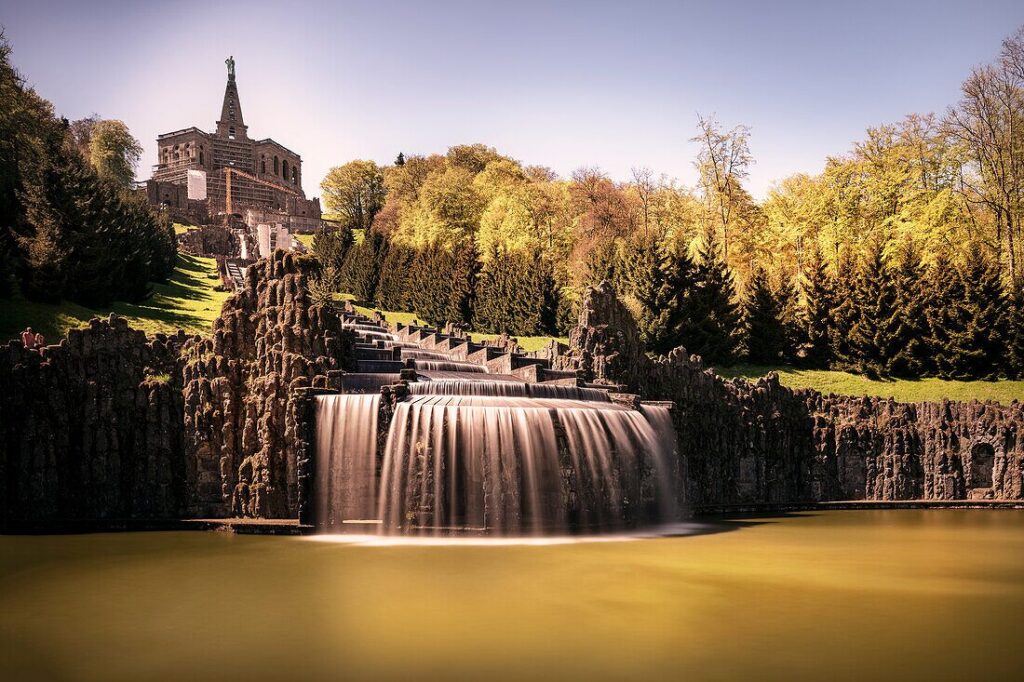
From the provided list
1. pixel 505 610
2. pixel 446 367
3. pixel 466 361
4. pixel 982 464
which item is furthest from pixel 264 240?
pixel 505 610

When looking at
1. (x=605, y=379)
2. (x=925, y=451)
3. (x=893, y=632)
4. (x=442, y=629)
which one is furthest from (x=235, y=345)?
(x=925, y=451)

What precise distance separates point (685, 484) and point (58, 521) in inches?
811

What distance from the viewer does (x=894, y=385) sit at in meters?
41.6

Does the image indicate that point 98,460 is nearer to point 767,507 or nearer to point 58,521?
point 58,521

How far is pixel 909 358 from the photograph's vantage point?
41.9m

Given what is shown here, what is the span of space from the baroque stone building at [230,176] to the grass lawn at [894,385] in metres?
92.9

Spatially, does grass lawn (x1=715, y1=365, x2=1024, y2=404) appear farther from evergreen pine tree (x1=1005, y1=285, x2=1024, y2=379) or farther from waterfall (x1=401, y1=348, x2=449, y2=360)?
waterfall (x1=401, y1=348, x2=449, y2=360)

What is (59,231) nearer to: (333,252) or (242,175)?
(333,252)

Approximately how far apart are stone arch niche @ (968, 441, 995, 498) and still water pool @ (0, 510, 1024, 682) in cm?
1256

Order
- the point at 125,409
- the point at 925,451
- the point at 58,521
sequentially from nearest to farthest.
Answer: the point at 58,521, the point at 125,409, the point at 925,451

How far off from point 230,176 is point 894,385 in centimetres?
12144

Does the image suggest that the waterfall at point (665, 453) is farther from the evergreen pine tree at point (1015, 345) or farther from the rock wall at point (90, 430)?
the evergreen pine tree at point (1015, 345)

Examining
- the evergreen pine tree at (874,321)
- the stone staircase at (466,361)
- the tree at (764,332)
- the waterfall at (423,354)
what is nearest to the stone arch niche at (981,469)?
the evergreen pine tree at (874,321)

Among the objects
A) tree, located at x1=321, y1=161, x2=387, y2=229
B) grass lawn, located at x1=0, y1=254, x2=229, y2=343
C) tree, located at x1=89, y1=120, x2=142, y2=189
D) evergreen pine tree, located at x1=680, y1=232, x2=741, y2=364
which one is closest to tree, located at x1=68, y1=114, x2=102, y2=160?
tree, located at x1=89, y1=120, x2=142, y2=189
